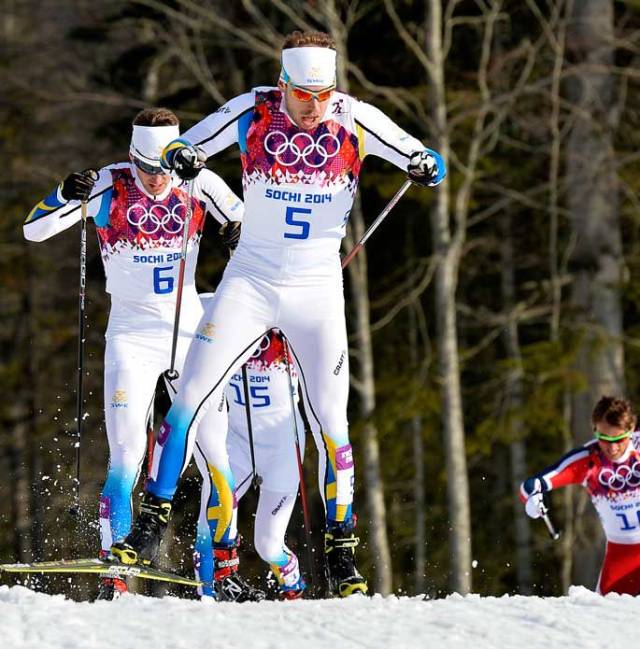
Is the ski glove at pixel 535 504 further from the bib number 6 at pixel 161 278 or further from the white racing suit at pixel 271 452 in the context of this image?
the bib number 6 at pixel 161 278

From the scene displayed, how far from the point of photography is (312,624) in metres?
6.55

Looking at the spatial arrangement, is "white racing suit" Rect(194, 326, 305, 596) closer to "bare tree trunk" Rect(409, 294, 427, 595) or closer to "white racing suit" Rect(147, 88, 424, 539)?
"white racing suit" Rect(147, 88, 424, 539)

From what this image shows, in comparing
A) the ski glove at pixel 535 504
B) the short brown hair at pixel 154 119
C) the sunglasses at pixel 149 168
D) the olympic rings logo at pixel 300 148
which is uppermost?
the short brown hair at pixel 154 119

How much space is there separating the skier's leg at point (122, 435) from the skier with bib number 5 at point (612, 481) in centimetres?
221

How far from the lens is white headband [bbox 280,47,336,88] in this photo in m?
7.52

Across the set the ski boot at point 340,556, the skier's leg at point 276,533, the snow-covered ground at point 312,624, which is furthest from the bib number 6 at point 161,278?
the snow-covered ground at point 312,624

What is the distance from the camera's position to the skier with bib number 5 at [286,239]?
7520mm

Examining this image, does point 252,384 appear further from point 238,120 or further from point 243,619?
point 243,619

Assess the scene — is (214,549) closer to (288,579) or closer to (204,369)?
(288,579)

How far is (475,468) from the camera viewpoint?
78.4 ft

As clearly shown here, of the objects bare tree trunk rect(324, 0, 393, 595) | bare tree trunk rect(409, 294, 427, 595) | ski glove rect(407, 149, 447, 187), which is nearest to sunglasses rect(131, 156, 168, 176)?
ski glove rect(407, 149, 447, 187)

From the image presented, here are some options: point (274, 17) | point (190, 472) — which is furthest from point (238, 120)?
point (274, 17)

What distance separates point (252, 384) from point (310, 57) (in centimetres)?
252

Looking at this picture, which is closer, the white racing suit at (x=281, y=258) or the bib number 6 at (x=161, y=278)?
the white racing suit at (x=281, y=258)
